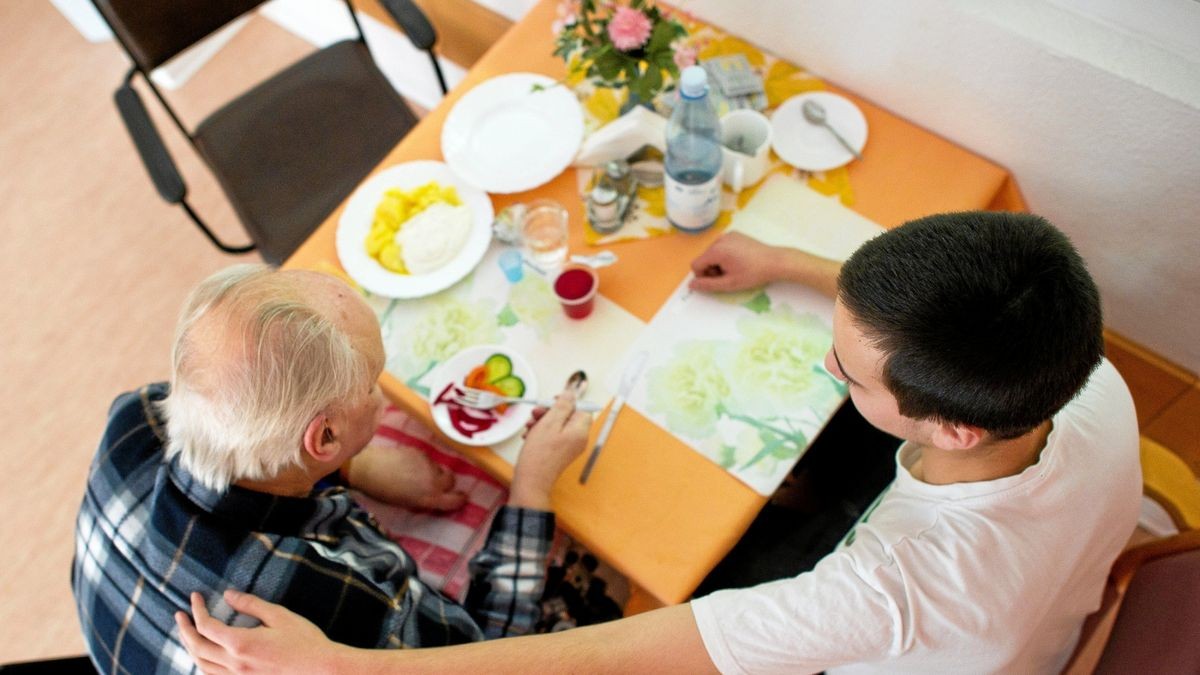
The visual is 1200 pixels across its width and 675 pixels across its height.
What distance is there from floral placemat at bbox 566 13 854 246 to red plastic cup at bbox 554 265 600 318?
0.11 metres

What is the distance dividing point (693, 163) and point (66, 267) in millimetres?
2394

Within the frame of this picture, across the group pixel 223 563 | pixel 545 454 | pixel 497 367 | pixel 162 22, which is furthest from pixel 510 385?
pixel 162 22

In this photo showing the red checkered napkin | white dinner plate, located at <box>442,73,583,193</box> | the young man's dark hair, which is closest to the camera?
the young man's dark hair

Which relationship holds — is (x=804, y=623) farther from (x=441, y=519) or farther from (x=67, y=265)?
(x=67, y=265)

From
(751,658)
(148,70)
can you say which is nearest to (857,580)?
(751,658)

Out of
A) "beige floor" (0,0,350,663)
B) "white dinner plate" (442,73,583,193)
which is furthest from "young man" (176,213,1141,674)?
"beige floor" (0,0,350,663)

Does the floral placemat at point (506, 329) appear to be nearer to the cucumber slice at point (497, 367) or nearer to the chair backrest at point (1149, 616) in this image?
the cucumber slice at point (497, 367)

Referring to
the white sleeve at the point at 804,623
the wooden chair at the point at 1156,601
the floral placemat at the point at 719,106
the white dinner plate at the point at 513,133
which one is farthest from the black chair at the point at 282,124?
the wooden chair at the point at 1156,601

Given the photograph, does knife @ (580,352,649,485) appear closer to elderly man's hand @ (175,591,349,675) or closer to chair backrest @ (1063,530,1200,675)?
elderly man's hand @ (175,591,349,675)

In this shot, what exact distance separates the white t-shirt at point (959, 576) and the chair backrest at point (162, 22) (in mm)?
1772

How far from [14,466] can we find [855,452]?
2.44 meters

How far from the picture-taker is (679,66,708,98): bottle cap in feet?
3.88

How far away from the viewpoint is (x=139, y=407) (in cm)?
123

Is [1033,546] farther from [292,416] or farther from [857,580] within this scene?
[292,416]
